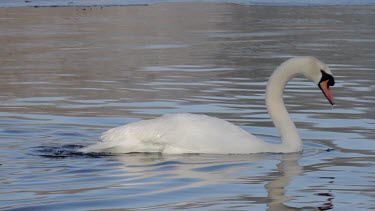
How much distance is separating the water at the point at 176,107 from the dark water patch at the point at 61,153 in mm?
17

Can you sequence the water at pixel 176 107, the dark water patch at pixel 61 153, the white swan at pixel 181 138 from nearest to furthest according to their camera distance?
1. the water at pixel 176 107
2. the dark water patch at pixel 61 153
3. the white swan at pixel 181 138

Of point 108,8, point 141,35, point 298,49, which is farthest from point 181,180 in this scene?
point 108,8

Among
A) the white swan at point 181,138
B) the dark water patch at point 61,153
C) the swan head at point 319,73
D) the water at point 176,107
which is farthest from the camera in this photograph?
the swan head at point 319,73

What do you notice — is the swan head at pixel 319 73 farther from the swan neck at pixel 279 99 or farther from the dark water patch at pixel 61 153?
the dark water patch at pixel 61 153

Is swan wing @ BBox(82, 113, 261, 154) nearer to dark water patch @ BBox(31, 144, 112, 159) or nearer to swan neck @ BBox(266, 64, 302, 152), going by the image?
dark water patch @ BBox(31, 144, 112, 159)

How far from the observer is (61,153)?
346 inches

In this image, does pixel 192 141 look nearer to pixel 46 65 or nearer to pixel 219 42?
pixel 46 65

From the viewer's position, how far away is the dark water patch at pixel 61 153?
867 cm

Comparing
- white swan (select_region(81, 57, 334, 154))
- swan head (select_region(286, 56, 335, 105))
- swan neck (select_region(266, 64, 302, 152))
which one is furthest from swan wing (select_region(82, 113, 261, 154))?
swan head (select_region(286, 56, 335, 105))

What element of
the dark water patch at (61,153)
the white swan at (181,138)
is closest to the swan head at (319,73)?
the white swan at (181,138)

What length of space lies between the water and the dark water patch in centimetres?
2

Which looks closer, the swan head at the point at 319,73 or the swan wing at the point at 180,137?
→ the swan wing at the point at 180,137

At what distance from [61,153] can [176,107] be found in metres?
2.79

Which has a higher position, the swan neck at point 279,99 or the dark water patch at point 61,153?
the swan neck at point 279,99
